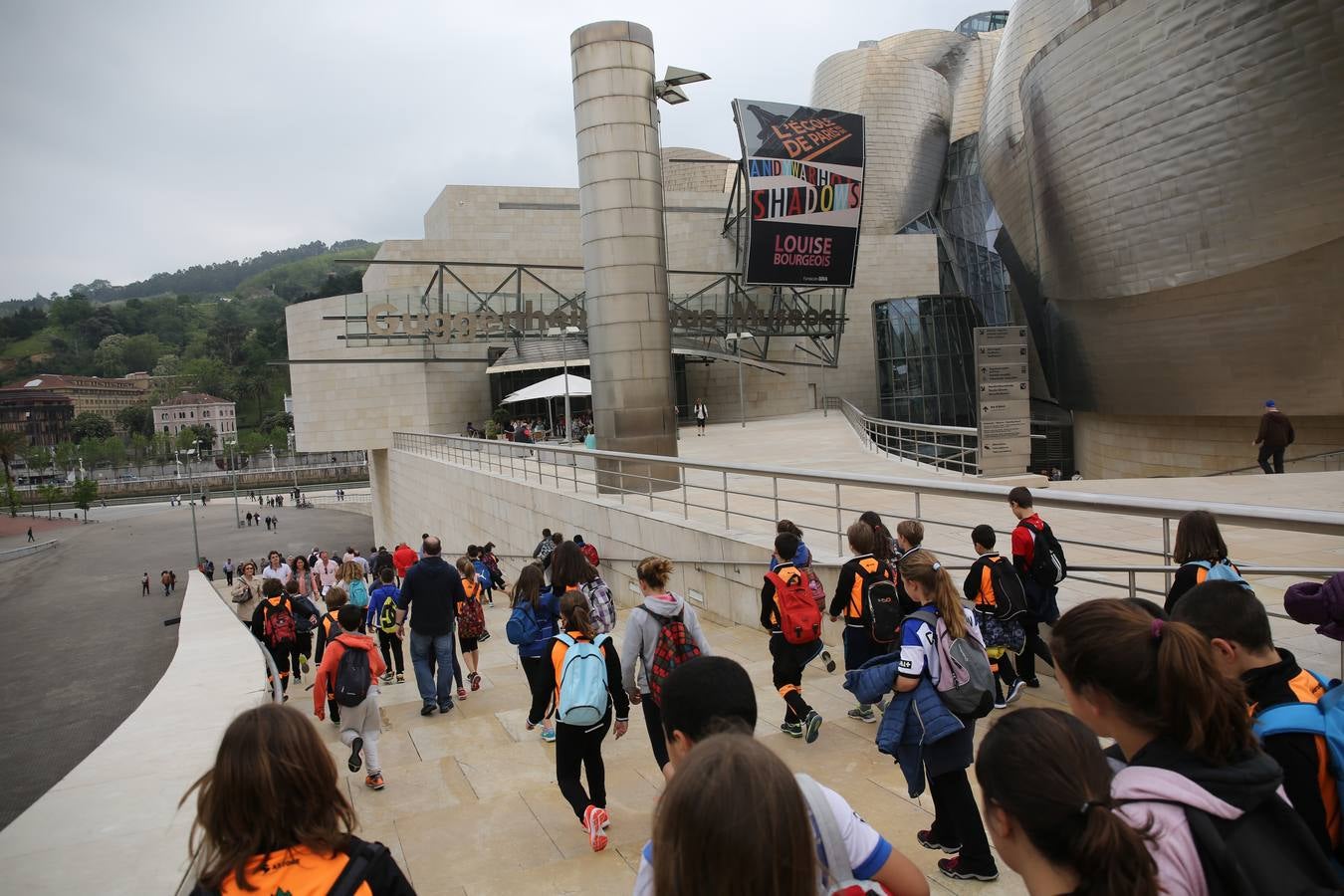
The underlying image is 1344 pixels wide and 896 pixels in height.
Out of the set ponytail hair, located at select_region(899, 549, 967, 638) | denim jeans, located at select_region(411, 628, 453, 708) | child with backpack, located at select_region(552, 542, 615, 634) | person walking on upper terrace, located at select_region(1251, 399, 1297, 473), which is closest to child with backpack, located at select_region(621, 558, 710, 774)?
child with backpack, located at select_region(552, 542, 615, 634)

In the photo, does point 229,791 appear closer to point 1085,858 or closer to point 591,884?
point 1085,858

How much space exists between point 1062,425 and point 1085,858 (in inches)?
1433

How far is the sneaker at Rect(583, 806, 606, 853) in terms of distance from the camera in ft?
15.3

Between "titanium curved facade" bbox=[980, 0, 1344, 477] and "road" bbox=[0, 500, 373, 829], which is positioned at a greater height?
"titanium curved facade" bbox=[980, 0, 1344, 477]

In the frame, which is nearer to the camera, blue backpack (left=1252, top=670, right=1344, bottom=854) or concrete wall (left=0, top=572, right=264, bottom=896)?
blue backpack (left=1252, top=670, right=1344, bottom=854)

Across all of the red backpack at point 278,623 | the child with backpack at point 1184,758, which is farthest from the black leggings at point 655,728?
the red backpack at point 278,623

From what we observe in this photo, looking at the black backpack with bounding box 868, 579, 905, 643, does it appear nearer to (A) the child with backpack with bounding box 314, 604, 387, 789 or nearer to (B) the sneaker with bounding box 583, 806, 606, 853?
(B) the sneaker with bounding box 583, 806, 606, 853

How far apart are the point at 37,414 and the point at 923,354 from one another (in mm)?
114824

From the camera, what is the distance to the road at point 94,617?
1834 cm

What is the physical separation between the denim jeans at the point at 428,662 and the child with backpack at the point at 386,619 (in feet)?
3.35

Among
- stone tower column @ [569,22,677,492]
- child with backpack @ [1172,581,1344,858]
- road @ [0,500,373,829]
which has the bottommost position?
road @ [0,500,373,829]

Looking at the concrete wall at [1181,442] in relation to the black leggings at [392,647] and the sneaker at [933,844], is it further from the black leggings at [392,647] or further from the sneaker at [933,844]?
the sneaker at [933,844]

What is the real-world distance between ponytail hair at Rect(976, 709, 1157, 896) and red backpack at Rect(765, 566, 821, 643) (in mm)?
3709

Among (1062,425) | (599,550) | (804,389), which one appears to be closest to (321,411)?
(804,389)
